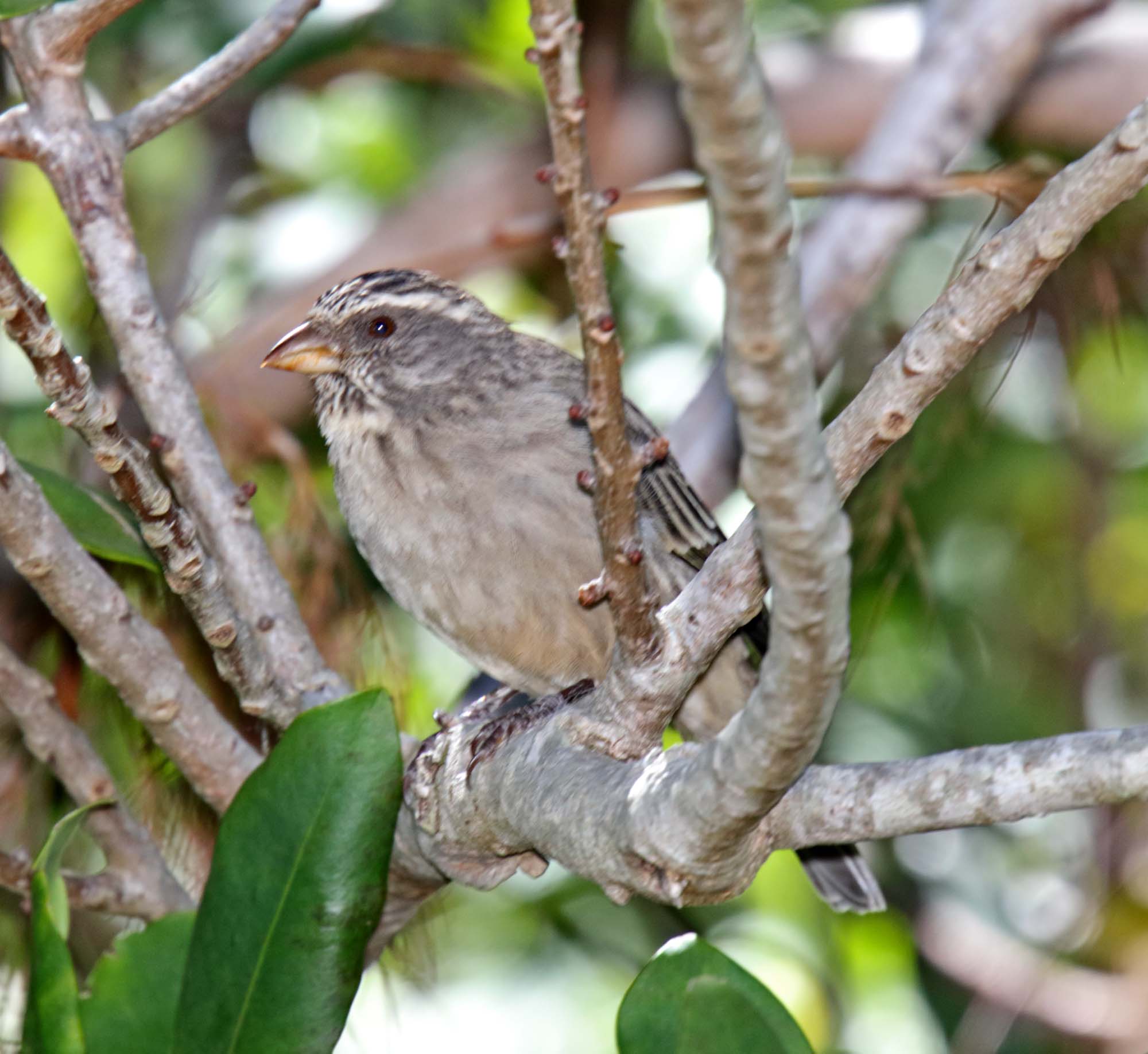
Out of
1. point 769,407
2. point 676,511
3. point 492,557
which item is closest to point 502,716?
point 492,557

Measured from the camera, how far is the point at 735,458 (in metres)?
4.98

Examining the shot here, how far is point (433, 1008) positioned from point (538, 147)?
2.98 meters

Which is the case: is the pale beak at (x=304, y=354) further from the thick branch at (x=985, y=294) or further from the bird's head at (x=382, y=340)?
the thick branch at (x=985, y=294)

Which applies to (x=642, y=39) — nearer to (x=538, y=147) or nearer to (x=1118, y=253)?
(x=538, y=147)

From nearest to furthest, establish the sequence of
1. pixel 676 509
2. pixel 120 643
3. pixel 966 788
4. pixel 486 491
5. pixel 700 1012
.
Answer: pixel 966 788
pixel 700 1012
pixel 120 643
pixel 486 491
pixel 676 509

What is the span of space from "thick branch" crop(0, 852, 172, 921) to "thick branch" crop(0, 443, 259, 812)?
260mm

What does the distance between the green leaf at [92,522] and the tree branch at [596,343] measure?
1.23 meters

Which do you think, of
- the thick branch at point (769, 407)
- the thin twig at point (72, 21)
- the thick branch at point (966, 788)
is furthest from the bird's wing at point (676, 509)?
the thick branch at point (769, 407)

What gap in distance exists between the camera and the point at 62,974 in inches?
104

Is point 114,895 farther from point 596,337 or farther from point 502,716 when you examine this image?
point 596,337

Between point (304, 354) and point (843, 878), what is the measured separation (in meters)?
2.08

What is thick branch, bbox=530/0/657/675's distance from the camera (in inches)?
66.7

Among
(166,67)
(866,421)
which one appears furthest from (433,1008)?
(166,67)

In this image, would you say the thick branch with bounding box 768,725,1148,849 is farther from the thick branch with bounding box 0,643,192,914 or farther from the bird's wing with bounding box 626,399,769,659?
the thick branch with bounding box 0,643,192,914
